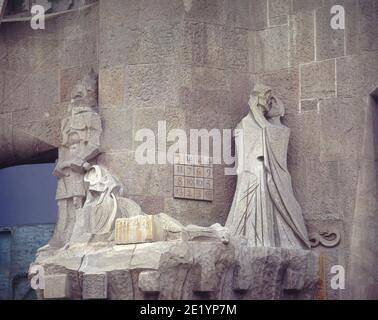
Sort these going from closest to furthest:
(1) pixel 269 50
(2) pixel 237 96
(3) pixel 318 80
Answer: (3) pixel 318 80
(2) pixel 237 96
(1) pixel 269 50

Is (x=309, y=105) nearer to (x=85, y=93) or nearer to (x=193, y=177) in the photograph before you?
(x=193, y=177)

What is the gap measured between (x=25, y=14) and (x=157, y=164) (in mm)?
3739

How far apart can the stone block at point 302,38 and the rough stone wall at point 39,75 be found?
283 centimetres

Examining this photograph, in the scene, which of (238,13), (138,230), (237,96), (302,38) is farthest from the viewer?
(238,13)

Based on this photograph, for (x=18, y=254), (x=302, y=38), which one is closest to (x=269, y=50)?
(x=302, y=38)

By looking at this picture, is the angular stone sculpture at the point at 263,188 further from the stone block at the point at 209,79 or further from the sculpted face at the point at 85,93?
the sculpted face at the point at 85,93

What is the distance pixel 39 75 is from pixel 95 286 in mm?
4590

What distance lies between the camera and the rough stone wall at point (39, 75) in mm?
24156

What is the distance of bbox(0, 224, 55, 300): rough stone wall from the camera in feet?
81.5

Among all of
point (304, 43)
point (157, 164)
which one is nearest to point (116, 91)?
point (157, 164)

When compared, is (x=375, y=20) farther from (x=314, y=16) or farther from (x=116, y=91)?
(x=116, y=91)

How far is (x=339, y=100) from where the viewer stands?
22.8 metres

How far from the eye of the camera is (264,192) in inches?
876

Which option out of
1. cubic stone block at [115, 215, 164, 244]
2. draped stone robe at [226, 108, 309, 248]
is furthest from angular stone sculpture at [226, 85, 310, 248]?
cubic stone block at [115, 215, 164, 244]
